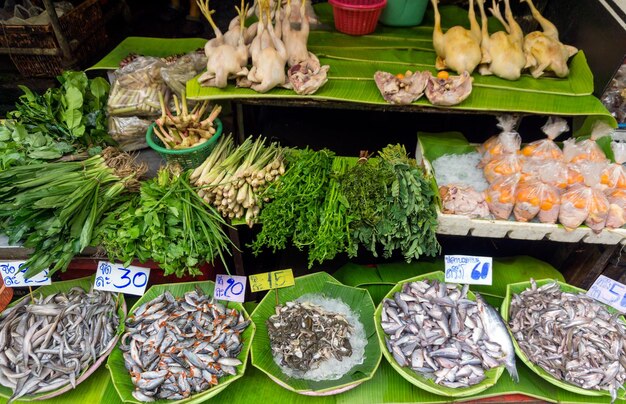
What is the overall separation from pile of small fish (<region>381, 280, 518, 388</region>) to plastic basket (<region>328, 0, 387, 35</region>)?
2.17 meters

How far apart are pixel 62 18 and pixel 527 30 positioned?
478 cm

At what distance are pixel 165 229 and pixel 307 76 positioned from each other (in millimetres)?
1400

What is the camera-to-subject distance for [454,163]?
3111 mm

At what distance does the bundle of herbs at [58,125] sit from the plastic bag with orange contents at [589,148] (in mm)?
3572

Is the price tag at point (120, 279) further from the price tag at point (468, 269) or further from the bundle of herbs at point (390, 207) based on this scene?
the price tag at point (468, 269)

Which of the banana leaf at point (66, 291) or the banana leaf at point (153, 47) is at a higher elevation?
the banana leaf at point (153, 47)

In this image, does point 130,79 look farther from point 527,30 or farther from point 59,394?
point 527,30

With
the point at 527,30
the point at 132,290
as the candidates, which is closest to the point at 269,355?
the point at 132,290

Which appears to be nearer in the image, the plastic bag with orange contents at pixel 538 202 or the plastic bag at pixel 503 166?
the plastic bag with orange contents at pixel 538 202

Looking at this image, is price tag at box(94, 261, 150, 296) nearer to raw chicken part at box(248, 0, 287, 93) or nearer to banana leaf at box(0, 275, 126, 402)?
banana leaf at box(0, 275, 126, 402)

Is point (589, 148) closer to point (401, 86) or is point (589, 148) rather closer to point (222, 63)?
point (401, 86)

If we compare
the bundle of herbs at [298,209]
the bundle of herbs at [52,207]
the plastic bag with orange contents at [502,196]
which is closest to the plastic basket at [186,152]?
the bundle of herbs at [52,207]

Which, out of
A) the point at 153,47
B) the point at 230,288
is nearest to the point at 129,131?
the point at 153,47

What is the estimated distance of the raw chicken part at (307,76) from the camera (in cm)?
262
